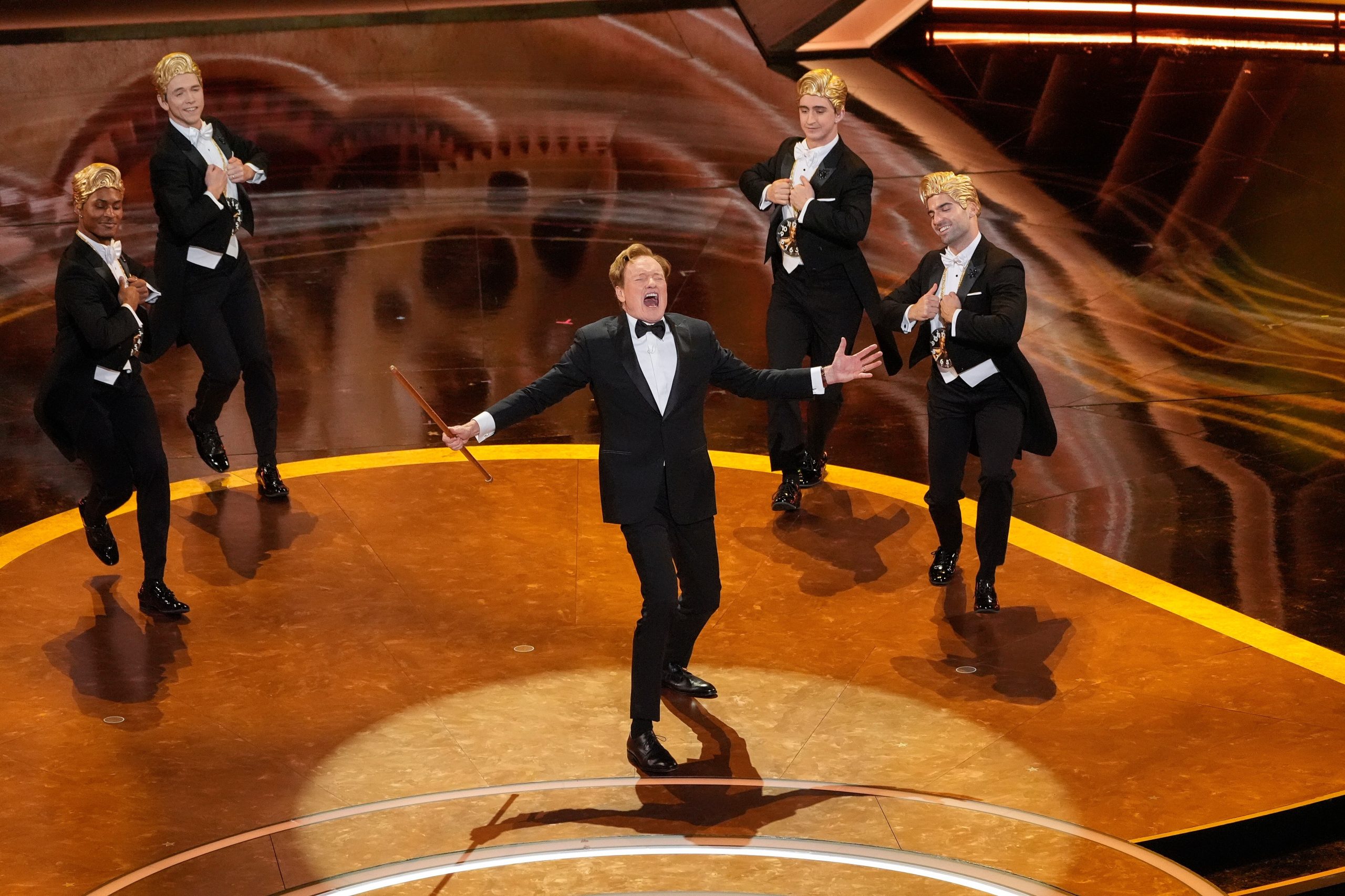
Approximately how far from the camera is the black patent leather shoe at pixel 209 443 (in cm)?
774

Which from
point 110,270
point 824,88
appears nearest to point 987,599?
point 824,88

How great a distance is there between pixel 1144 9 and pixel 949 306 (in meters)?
12.6

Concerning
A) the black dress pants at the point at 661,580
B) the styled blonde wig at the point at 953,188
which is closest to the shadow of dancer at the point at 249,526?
the black dress pants at the point at 661,580

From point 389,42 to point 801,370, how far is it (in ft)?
38.2

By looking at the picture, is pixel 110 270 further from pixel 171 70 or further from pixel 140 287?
pixel 171 70

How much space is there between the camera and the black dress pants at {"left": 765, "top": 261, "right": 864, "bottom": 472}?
728cm

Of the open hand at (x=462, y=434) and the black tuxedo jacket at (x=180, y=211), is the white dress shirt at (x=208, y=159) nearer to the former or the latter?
the black tuxedo jacket at (x=180, y=211)

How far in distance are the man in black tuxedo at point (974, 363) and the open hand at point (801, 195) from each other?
0.75 m

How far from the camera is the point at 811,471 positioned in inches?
304

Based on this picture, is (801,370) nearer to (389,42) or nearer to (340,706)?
(340,706)

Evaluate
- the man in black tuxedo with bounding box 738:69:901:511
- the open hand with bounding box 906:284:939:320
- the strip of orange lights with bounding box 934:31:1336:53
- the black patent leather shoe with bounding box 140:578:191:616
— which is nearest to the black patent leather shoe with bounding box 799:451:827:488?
the man in black tuxedo with bounding box 738:69:901:511

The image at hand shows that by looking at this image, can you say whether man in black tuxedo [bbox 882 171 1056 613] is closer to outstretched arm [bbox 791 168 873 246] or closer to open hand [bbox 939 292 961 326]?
open hand [bbox 939 292 961 326]

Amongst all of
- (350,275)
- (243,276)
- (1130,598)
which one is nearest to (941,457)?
(1130,598)

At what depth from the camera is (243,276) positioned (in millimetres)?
→ 7434
